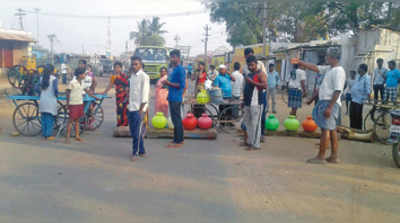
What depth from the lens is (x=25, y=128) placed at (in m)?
7.84

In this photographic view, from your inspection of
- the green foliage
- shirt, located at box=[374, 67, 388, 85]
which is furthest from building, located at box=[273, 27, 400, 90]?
shirt, located at box=[374, 67, 388, 85]

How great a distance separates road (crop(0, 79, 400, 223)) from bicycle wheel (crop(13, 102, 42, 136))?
0.72 m

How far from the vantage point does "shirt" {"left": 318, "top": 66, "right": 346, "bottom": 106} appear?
5289mm

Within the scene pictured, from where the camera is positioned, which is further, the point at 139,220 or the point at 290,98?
the point at 290,98

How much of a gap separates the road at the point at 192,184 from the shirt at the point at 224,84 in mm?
2209

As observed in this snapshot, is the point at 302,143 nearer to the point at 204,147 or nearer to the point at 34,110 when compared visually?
the point at 204,147

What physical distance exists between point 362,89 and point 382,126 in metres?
0.93

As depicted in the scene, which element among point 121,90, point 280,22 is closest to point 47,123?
point 121,90

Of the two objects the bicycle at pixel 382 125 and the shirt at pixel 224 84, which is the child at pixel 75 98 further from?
the bicycle at pixel 382 125

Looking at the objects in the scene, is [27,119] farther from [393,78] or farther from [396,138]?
[393,78]

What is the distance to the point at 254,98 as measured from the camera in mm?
6363

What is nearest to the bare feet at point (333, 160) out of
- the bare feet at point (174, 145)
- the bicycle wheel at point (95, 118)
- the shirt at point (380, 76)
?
the bare feet at point (174, 145)

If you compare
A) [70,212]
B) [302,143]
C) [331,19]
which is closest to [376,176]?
[302,143]

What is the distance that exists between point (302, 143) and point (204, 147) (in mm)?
2179
